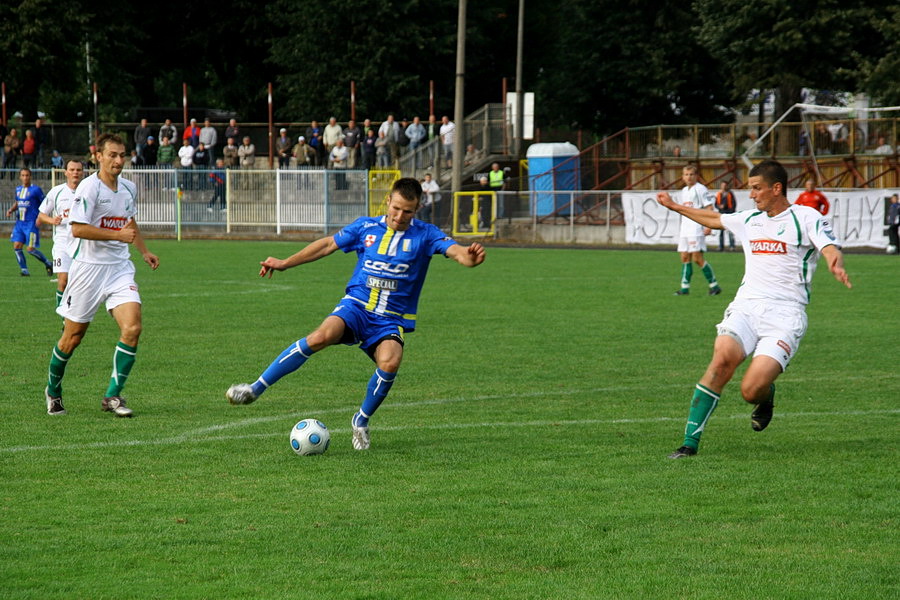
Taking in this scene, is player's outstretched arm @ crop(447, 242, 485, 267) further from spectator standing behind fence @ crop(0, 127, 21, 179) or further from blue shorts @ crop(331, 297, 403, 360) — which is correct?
spectator standing behind fence @ crop(0, 127, 21, 179)

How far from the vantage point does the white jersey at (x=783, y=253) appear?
27.3ft

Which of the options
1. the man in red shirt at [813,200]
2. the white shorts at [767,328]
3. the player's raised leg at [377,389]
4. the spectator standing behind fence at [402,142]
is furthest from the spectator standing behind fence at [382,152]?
the white shorts at [767,328]

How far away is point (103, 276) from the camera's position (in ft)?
32.4

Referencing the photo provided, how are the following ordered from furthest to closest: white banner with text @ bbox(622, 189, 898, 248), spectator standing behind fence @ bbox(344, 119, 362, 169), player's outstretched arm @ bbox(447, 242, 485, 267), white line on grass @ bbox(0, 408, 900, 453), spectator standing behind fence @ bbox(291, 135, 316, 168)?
spectator standing behind fence @ bbox(291, 135, 316, 168) → spectator standing behind fence @ bbox(344, 119, 362, 169) → white banner with text @ bbox(622, 189, 898, 248) → white line on grass @ bbox(0, 408, 900, 453) → player's outstretched arm @ bbox(447, 242, 485, 267)

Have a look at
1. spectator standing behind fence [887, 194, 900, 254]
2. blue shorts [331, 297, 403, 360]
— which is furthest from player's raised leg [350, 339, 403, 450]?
spectator standing behind fence [887, 194, 900, 254]

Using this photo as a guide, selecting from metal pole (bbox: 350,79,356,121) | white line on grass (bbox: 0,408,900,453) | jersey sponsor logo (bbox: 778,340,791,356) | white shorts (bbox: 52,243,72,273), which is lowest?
white line on grass (bbox: 0,408,900,453)

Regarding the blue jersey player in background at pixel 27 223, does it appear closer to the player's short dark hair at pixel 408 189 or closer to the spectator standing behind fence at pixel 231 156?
the spectator standing behind fence at pixel 231 156

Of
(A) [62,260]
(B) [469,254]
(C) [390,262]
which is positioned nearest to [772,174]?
(B) [469,254]

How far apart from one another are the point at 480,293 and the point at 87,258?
12036mm

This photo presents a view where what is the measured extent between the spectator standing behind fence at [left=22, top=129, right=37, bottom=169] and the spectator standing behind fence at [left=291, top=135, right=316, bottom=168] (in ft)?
30.3

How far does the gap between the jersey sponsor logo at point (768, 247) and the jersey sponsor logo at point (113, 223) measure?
483cm

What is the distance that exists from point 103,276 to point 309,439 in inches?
110

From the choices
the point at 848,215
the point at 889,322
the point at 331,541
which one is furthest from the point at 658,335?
the point at 848,215

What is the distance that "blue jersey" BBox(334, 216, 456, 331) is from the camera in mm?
8539
